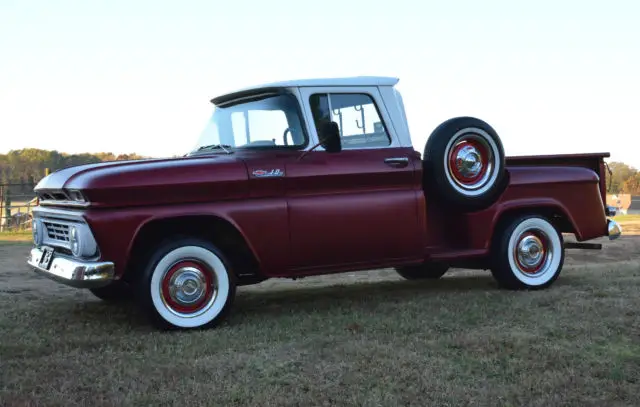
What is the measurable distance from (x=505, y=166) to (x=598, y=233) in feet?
4.61

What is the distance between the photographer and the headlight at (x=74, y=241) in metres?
5.07

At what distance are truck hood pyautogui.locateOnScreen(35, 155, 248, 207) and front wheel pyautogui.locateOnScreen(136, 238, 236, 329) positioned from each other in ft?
1.28

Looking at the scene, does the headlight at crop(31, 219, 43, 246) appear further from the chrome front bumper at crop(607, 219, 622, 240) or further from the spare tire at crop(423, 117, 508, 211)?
the chrome front bumper at crop(607, 219, 622, 240)

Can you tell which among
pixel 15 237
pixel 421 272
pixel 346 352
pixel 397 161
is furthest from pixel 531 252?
pixel 15 237

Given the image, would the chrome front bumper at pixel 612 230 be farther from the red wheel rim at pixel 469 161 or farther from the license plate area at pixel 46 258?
the license plate area at pixel 46 258

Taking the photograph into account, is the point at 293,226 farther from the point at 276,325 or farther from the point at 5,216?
the point at 5,216

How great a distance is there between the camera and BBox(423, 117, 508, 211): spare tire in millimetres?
6203

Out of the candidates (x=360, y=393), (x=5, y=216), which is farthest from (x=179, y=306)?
(x=5, y=216)

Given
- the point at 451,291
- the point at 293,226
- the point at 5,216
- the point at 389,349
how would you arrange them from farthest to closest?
the point at 5,216
the point at 451,291
the point at 293,226
the point at 389,349

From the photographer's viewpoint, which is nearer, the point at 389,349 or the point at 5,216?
the point at 389,349

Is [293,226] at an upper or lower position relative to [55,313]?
upper

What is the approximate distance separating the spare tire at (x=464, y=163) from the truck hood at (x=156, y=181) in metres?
1.80

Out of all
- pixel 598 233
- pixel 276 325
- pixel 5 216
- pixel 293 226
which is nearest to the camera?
pixel 276 325

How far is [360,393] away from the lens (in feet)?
11.6
